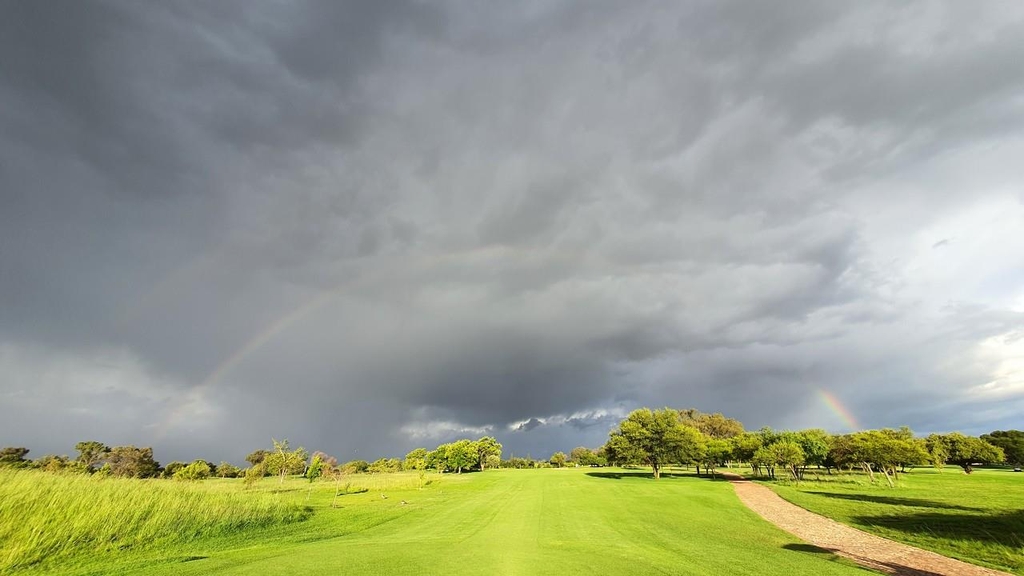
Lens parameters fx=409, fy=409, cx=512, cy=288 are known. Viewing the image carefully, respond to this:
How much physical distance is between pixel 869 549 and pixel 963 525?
441 inches

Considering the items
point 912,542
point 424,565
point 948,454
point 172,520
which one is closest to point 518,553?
point 424,565

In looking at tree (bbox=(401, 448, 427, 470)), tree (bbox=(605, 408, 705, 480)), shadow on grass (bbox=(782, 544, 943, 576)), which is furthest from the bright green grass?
tree (bbox=(401, 448, 427, 470))

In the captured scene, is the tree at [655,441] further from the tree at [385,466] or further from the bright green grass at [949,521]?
the tree at [385,466]

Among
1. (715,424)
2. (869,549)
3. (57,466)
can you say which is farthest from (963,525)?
(715,424)

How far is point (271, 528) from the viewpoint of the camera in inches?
924

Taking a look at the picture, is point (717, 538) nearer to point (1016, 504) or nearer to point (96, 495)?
point (96, 495)

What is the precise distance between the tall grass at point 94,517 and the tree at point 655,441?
202ft

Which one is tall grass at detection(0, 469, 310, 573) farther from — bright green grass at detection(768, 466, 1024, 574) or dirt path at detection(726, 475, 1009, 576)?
bright green grass at detection(768, 466, 1024, 574)

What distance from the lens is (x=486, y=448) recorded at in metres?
165

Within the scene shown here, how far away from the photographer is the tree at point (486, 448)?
524ft

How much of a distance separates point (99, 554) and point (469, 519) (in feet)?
59.4

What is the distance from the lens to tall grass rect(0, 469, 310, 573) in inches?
565

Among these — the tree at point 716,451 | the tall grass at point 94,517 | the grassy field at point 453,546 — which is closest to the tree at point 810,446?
the tree at point 716,451

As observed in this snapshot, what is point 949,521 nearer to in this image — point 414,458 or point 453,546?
point 453,546
